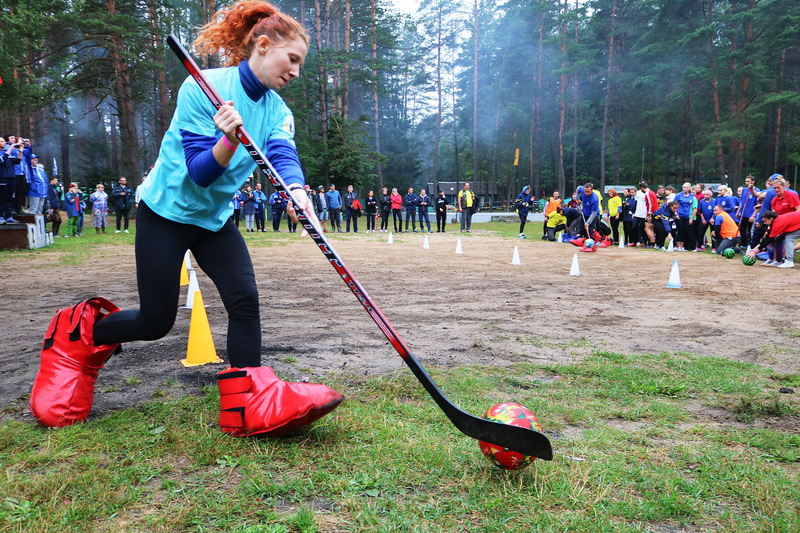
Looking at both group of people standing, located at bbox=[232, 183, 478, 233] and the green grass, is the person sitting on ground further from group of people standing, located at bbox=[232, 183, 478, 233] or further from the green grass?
group of people standing, located at bbox=[232, 183, 478, 233]

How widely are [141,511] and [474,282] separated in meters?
7.01

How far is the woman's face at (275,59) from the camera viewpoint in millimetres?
2590

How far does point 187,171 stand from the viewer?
8.35 feet

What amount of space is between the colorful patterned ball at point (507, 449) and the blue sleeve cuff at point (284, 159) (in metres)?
1.53

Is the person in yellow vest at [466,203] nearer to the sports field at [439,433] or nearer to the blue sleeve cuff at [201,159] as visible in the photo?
the sports field at [439,433]

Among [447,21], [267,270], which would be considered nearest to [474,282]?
[267,270]

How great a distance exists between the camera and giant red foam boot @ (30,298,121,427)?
9.00 ft

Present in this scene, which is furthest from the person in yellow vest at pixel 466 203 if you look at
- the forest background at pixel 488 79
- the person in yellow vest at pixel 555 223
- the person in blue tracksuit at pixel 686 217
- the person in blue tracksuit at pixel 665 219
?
the forest background at pixel 488 79

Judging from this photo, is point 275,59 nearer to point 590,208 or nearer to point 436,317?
point 436,317

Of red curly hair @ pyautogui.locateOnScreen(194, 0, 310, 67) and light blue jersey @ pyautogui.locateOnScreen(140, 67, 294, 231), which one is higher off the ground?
red curly hair @ pyautogui.locateOnScreen(194, 0, 310, 67)

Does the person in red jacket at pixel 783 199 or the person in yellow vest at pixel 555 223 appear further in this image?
the person in yellow vest at pixel 555 223

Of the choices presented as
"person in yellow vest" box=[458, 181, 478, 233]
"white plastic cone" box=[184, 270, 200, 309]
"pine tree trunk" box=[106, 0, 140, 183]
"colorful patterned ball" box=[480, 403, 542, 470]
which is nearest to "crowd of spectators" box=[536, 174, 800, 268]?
"person in yellow vest" box=[458, 181, 478, 233]

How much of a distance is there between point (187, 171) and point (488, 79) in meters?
49.5

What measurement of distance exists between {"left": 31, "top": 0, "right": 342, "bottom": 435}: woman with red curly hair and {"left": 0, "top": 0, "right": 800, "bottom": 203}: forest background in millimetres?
19729
